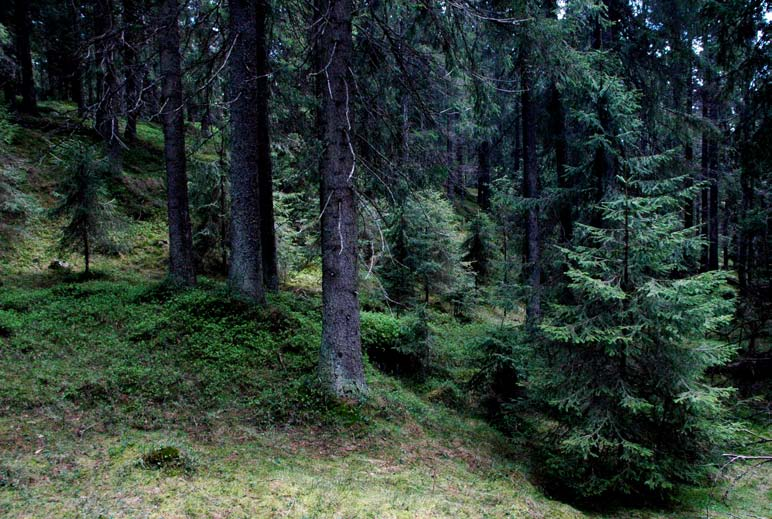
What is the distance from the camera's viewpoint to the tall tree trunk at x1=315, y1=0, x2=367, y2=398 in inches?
276

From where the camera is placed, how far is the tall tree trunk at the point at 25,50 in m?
19.9

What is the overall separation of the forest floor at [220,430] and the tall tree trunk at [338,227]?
62 centimetres

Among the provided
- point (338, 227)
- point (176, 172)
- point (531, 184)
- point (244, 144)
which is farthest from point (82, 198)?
point (531, 184)

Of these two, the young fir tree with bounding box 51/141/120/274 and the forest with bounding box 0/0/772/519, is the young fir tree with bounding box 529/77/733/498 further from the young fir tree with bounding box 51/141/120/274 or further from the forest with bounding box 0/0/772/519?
the young fir tree with bounding box 51/141/120/274

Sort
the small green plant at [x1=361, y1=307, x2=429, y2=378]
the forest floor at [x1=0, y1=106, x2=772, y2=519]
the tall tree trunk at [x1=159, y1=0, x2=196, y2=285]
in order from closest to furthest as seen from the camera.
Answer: the forest floor at [x1=0, y1=106, x2=772, y2=519] < the tall tree trunk at [x1=159, y1=0, x2=196, y2=285] < the small green plant at [x1=361, y1=307, x2=429, y2=378]

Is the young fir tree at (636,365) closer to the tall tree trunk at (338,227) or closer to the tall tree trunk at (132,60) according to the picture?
the tall tree trunk at (338,227)

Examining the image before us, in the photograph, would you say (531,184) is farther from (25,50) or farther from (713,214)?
(25,50)

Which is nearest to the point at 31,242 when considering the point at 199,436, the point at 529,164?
the point at 199,436

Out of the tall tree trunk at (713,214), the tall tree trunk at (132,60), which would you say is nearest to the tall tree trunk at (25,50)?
the tall tree trunk at (132,60)

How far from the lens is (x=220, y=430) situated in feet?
20.5

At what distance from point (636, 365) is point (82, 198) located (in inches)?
532

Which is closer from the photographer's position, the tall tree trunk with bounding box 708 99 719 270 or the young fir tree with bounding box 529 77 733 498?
the young fir tree with bounding box 529 77 733 498

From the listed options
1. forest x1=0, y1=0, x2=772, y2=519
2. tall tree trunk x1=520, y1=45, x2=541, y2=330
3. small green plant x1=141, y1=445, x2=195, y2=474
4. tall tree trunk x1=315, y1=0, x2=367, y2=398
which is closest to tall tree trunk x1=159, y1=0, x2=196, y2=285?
forest x1=0, y1=0, x2=772, y2=519

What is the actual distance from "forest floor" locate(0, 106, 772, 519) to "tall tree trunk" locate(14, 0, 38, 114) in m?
14.3
